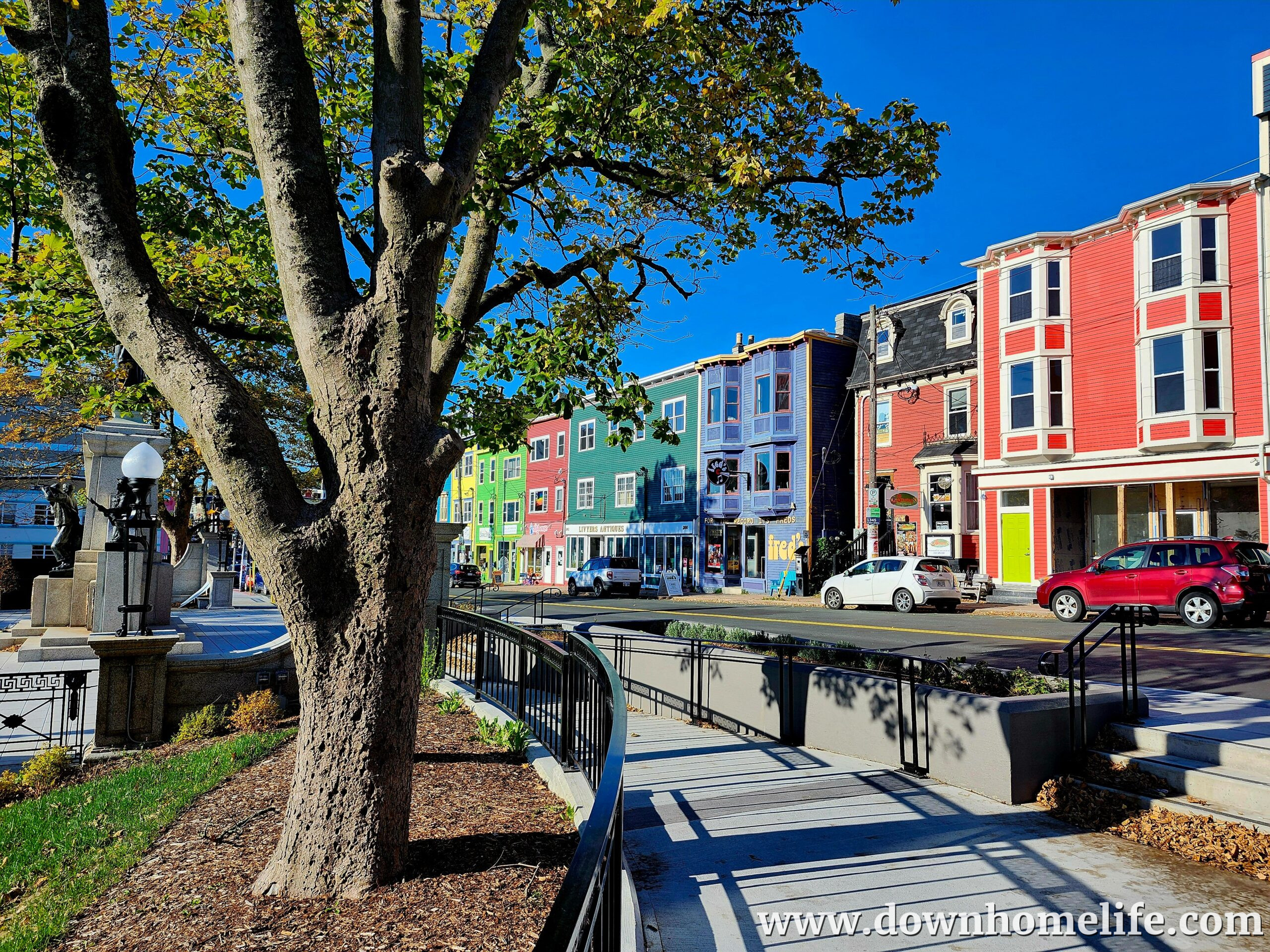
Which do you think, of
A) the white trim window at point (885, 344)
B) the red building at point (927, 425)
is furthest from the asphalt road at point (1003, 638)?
the white trim window at point (885, 344)

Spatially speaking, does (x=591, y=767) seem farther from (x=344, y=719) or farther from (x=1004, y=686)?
(x=1004, y=686)

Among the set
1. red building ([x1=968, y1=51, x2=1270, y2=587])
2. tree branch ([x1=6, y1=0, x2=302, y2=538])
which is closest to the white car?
red building ([x1=968, y1=51, x2=1270, y2=587])

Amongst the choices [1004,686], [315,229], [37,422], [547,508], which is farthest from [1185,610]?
[547,508]

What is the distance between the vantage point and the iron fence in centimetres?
828

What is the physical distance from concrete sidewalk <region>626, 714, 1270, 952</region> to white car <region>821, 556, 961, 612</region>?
53.6ft

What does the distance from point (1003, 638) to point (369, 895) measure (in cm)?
1379

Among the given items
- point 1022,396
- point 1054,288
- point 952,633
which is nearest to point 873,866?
point 952,633

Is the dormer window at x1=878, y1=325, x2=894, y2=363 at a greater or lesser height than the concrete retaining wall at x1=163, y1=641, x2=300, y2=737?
greater

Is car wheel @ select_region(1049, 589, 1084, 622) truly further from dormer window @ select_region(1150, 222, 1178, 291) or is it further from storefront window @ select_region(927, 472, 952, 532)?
storefront window @ select_region(927, 472, 952, 532)

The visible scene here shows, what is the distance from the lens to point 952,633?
1620cm

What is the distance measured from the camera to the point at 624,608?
26375mm

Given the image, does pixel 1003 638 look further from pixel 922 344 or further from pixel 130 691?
pixel 922 344

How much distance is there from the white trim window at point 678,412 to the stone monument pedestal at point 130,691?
31.7 metres

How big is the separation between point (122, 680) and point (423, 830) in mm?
5516
